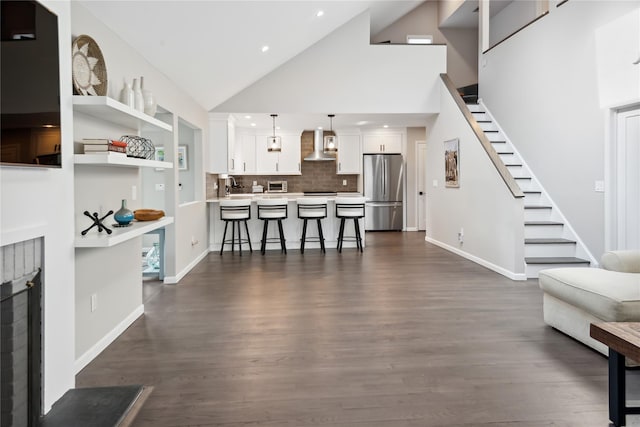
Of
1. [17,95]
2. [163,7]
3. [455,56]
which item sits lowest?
[17,95]

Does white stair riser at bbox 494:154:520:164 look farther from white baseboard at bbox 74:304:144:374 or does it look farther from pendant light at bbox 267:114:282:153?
white baseboard at bbox 74:304:144:374

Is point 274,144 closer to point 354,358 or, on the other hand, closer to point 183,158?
point 183,158

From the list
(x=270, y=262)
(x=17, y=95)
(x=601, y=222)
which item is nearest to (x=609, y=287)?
(x=601, y=222)

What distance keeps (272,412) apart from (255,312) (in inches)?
68.2

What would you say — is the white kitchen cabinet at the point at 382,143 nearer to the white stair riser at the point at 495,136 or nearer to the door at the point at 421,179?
Result: the door at the point at 421,179

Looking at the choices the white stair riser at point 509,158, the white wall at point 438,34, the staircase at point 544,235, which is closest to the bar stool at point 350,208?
the white stair riser at point 509,158

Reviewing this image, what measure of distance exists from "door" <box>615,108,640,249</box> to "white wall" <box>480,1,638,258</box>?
0.22 m

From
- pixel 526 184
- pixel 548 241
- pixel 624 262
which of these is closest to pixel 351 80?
pixel 526 184

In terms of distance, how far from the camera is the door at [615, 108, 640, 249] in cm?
454

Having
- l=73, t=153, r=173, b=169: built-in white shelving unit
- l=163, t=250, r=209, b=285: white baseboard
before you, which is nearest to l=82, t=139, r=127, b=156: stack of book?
l=73, t=153, r=173, b=169: built-in white shelving unit

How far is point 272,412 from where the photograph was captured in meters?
2.16

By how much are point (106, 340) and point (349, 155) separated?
7.55 metres

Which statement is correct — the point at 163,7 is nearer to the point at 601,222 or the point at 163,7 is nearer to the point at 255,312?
the point at 255,312

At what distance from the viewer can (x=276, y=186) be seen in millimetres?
9930
